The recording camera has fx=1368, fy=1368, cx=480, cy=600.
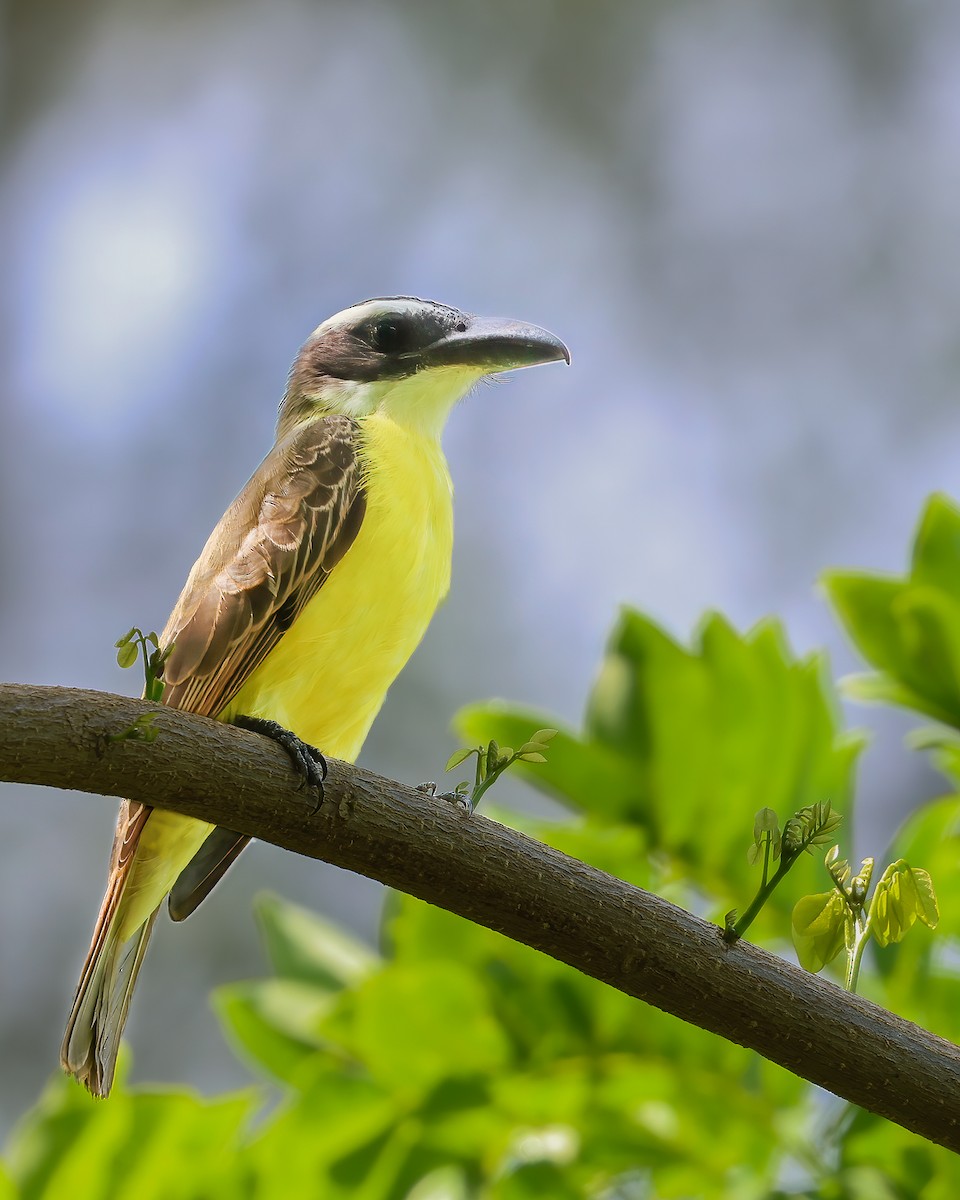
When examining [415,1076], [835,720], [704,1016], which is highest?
Answer: [835,720]

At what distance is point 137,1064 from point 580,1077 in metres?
6.48

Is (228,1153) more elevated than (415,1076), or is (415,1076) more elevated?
(415,1076)

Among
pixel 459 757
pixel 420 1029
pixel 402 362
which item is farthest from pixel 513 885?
Result: pixel 402 362

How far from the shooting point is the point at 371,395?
2465 mm

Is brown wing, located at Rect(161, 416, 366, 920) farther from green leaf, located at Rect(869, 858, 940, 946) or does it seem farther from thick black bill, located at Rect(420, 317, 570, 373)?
green leaf, located at Rect(869, 858, 940, 946)

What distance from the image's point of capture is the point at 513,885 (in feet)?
3.69

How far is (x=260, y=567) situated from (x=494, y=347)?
25.3 inches

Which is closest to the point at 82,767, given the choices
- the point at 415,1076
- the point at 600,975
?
the point at 600,975

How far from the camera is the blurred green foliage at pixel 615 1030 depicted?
1.54 metres

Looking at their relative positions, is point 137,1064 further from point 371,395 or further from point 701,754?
point 701,754

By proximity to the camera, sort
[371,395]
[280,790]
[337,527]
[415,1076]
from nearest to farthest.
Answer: [280,790] < [415,1076] < [337,527] < [371,395]

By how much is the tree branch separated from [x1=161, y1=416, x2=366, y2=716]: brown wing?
558 millimetres

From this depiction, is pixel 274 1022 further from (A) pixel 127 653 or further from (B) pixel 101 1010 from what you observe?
(A) pixel 127 653

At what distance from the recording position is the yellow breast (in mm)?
1887
